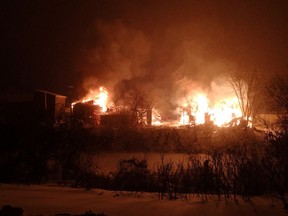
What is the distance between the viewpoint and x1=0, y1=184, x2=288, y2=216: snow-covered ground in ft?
20.9

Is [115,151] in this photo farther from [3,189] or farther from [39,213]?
[39,213]

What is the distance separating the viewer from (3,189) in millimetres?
8211

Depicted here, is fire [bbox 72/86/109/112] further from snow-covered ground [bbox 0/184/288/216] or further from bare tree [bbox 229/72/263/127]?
snow-covered ground [bbox 0/184/288/216]

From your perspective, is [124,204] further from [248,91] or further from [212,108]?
[212,108]

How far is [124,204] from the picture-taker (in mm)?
6941

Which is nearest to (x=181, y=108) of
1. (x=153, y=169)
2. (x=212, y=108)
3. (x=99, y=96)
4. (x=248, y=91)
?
(x=212, y=108)

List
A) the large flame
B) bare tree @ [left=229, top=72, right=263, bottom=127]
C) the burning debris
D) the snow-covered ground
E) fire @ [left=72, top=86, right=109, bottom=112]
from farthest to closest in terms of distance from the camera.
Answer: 1. fire @ [left=72, top=86, right=109, bottom=112]
2. the large flame
3. bare tree @ [left=229, top=72, right=263, bottom=127]
4. the burning debris
5. the snow-covered ground

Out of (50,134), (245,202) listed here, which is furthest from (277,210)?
(50,134)

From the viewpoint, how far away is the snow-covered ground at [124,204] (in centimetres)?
637

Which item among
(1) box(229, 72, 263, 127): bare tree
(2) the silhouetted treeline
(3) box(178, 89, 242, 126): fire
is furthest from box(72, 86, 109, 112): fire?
(2) the silhouetted treeline

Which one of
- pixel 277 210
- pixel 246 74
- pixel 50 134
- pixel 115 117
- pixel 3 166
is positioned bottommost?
pixel 277 210

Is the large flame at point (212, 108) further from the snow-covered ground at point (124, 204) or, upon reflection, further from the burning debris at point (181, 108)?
the snow-covered ground at point (124, 204)

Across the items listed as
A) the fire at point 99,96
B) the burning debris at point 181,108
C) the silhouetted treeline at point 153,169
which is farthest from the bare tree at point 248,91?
the silhouetted treeline at point 153,169

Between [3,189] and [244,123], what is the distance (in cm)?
2259
